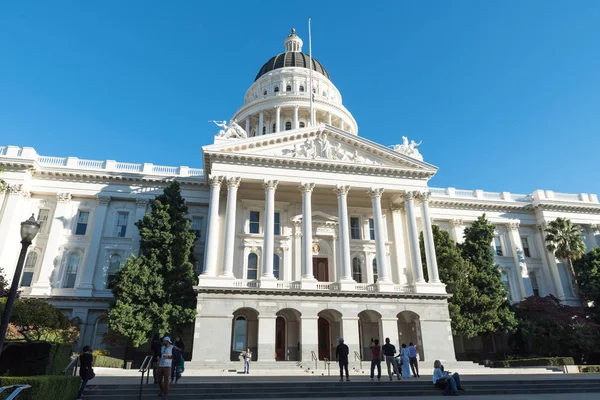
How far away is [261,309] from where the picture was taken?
2798 centimetres

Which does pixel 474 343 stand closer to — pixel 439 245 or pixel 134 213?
pixel 439 245

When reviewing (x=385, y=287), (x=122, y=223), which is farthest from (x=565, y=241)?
(x=122, y=223)

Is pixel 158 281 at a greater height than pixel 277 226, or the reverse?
pixel 277 226

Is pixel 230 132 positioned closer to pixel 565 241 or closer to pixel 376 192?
pixel 376 192

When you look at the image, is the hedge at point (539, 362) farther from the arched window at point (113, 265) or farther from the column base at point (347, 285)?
the arched window at point (113, 265)

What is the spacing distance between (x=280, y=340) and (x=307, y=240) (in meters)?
8.15

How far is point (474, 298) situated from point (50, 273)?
111 feet

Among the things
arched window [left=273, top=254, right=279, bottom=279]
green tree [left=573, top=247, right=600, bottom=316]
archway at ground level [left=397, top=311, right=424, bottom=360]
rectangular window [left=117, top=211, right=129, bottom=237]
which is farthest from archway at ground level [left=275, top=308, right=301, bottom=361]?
green tree [left=573, top=247, right=600, bottom=316]

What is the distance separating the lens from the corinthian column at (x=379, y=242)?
101 feet

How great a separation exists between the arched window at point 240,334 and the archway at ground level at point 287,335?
248 cm

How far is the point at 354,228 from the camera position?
121 feet

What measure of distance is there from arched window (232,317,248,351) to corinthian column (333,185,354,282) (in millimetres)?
8488

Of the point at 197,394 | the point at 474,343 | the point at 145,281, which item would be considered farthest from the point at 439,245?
the point at 197,394

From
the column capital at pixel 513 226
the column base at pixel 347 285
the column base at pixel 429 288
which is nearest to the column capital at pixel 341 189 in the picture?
the column base at pixel 347 285
